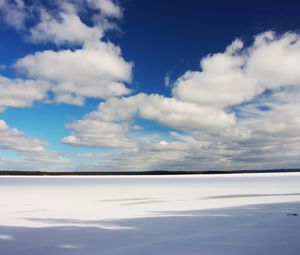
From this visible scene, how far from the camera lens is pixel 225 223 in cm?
1119

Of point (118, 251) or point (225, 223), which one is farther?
point (225, 223)

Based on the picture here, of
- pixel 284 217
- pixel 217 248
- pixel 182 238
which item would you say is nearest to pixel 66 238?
pixel 182 238

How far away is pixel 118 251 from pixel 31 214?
7.45m

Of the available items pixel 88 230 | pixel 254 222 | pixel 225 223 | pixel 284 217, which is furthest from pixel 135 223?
pixel 284 217

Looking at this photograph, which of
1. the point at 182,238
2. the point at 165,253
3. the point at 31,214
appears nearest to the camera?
the point at 165,253

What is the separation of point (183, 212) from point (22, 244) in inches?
274

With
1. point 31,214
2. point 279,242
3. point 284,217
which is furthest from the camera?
point 31,214

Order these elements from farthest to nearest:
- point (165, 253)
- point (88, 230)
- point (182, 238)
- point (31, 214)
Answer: point (31, 214) → point (88, 230) → point (182, 238) → point (165, 253)

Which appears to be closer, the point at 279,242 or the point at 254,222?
the point at 279,242

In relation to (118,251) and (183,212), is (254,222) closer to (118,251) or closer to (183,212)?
(183,212)

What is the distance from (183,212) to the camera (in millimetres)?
14242

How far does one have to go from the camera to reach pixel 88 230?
10367 millimetres

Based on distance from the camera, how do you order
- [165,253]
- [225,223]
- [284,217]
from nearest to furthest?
1. [165,253]
2. [225,223]
3. [284,217]

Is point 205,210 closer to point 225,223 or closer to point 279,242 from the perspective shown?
point 225,223
